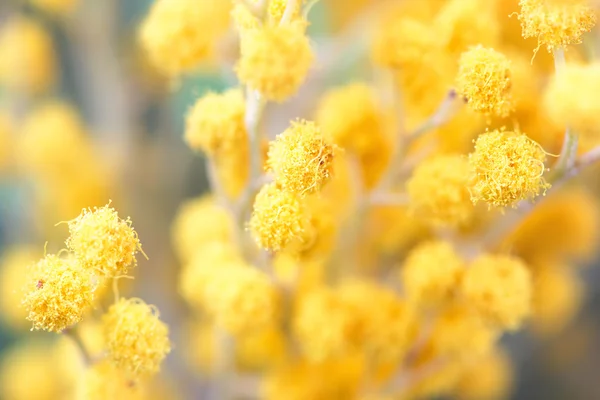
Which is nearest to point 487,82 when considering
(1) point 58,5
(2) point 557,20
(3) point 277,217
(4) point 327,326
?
(2) point 557,20

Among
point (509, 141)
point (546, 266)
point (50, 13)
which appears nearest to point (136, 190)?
point (50, 13)

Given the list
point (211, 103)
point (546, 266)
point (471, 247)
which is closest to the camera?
point (211, 103)

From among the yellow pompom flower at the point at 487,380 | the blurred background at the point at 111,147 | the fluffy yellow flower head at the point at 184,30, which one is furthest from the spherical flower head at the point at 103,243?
the yellow pompom flower at the point at 487,380

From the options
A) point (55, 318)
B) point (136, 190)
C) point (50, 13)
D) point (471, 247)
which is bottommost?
→ point (55, 318)

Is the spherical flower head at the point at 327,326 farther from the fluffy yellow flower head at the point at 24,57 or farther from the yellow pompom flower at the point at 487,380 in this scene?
the fluffy yellow flower head at the point at 24,57

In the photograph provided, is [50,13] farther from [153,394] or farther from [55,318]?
[55,318]

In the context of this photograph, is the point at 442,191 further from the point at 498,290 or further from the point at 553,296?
the point at 553,296

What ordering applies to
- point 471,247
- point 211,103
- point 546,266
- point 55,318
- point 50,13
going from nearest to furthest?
point 55,318 < point 211,103 < point 471,247 < point 546,266 < point 50,13

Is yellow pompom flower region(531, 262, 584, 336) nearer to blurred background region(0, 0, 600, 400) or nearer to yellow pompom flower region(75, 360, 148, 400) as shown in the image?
blurred background region(0, 0, 600, 400)
